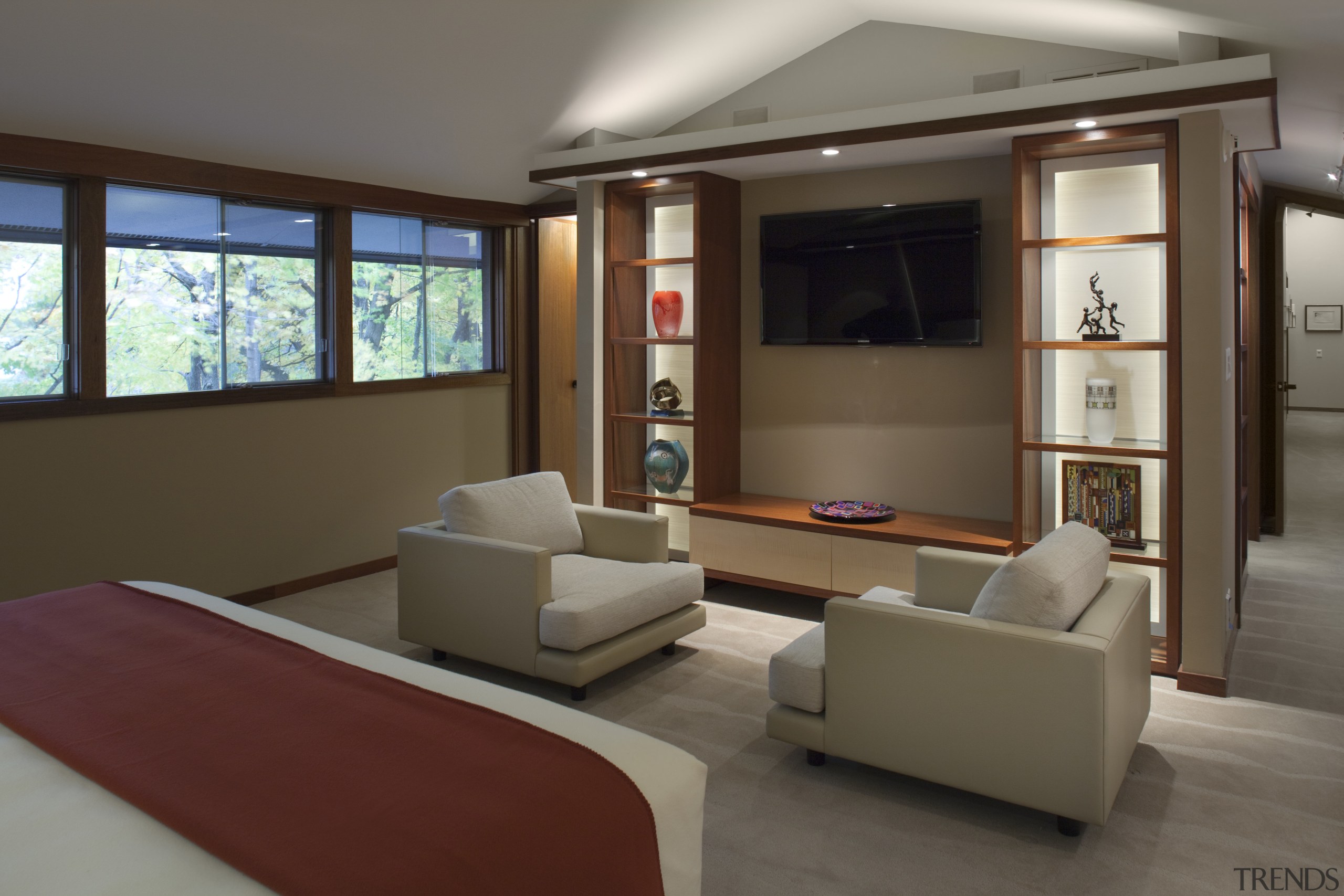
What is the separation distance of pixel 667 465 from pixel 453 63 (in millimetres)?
2235

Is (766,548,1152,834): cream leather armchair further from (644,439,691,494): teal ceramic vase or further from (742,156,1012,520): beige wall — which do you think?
(644,439,691,494): teal ceramic vase

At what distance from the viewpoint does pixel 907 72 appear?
457 centimetres

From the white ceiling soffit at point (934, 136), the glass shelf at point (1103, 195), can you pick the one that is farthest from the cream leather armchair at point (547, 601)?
the glass shelf at point (1103, 195)

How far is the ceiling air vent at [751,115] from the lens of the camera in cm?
502

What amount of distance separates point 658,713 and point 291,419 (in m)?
2.74

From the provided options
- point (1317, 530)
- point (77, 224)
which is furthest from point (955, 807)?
point (1317, 530)

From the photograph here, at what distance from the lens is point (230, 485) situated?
4707 millimetres

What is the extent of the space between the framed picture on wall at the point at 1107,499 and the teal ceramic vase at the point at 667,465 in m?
1.94

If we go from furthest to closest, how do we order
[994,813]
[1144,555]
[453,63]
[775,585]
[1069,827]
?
[775,585]
[453,63]
[1144,555]
[994,813]
[1069,827]

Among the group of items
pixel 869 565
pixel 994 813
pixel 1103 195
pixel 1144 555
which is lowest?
pixel 994 813

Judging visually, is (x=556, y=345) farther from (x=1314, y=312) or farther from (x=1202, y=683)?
(x=1314, y=312)

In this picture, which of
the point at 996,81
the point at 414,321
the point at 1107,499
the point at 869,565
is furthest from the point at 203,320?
the point at 1107,499

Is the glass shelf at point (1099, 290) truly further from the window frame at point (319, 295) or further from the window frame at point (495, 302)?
the window frame at point (319, 295)

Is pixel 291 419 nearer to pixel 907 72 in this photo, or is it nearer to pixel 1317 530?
pixel 907 72
